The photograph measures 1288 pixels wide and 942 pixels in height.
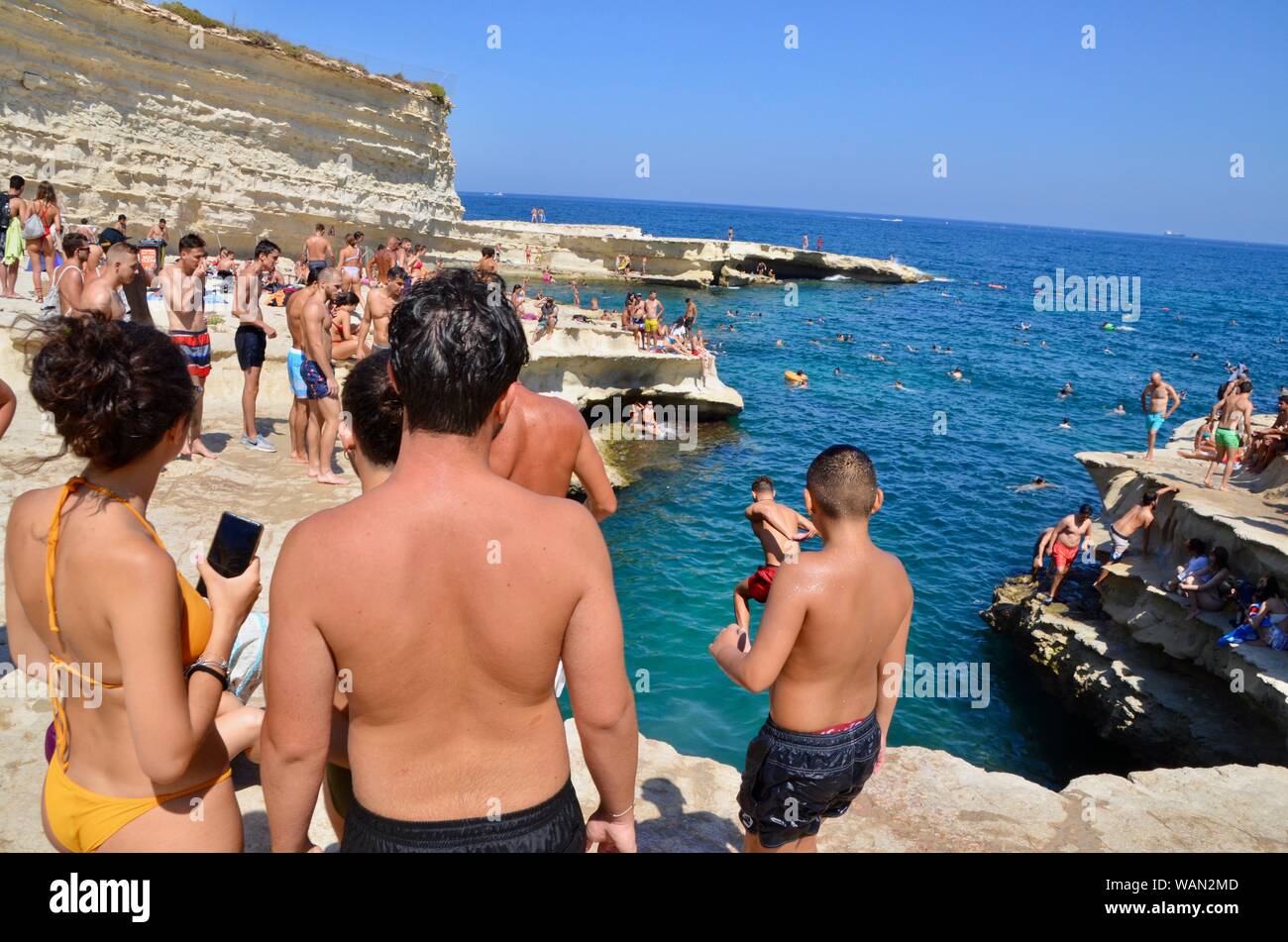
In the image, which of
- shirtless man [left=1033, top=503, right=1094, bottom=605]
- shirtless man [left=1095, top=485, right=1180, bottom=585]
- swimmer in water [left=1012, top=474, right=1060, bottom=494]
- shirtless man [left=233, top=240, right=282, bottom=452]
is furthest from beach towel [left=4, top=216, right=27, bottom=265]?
swimmer in water [left=1012, top=474, right=1060, bottom=494]

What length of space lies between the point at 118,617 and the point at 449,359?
3.37 feet

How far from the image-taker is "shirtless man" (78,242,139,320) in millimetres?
6488

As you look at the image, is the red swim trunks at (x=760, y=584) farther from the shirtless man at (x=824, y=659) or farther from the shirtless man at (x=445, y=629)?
the shirtless man at (x=445, y=629)

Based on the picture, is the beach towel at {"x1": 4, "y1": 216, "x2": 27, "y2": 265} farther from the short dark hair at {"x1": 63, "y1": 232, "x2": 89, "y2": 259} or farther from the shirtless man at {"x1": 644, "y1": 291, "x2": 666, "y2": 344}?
the shirtless man at {"x1": 644, "y1": 291, "x2": 666, "y2": 344}

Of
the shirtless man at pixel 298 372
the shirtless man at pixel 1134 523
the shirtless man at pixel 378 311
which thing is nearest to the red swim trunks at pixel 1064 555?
the shirtless man at pixel 1134 523

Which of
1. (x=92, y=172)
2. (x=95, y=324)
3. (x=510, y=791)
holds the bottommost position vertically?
(x=510, y=791)

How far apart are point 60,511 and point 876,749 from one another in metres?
2.88

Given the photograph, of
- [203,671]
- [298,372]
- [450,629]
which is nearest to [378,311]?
[298,372]

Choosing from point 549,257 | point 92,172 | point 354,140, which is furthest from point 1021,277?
point 92,172

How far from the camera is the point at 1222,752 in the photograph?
9.45 metres

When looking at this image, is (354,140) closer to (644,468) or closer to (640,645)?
(644,468)

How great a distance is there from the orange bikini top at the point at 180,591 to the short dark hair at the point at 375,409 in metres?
0.75

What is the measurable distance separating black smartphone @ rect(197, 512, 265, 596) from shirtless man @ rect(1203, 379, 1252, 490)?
13.9 metres

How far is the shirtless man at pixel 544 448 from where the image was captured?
3.65 meters
